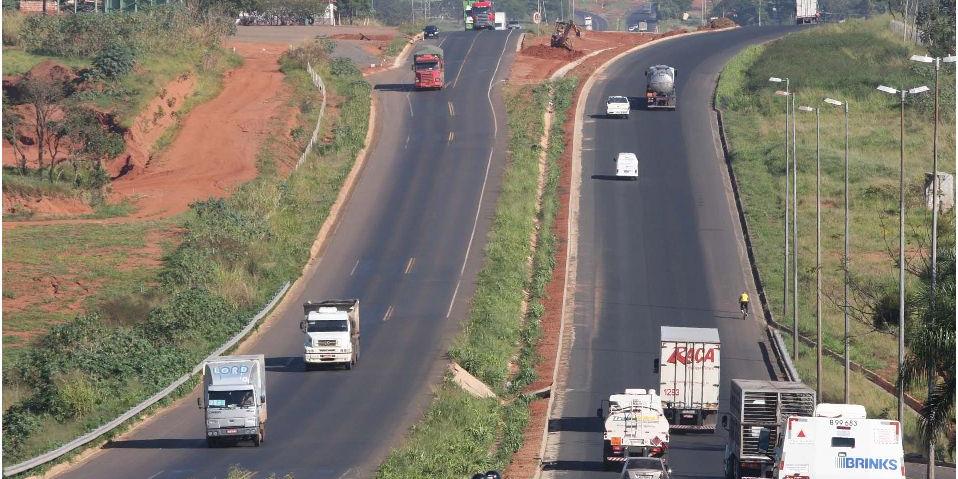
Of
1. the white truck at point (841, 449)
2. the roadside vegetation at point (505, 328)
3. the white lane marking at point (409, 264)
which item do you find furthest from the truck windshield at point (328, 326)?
the white truck at point (841, 449)

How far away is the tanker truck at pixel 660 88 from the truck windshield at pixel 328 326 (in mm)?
59353

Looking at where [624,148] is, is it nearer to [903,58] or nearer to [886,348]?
[886,348]

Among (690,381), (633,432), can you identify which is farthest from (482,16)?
(633,432)

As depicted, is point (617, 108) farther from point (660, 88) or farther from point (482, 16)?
point (482, 16)

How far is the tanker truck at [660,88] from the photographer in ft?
355

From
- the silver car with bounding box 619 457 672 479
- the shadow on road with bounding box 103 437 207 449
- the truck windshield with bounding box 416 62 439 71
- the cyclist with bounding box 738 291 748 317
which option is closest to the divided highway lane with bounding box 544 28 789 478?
the cyclist with bounding box 738 291 748 317

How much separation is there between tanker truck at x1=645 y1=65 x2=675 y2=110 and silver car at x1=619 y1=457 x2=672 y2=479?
76203 millimetres

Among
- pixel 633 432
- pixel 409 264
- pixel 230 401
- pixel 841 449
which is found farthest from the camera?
pixel 409 264

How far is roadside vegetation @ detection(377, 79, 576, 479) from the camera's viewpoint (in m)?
41.0

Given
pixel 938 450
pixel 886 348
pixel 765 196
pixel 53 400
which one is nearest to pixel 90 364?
pixel 53 400

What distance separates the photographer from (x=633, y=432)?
39625 mm

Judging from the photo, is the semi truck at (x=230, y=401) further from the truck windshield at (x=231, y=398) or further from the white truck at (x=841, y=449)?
the white truck at (x=841, y=449)

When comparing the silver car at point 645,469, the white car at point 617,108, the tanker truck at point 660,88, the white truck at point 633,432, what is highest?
the tanker truck at point 660,88

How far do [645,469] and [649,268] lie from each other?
40153 mm
